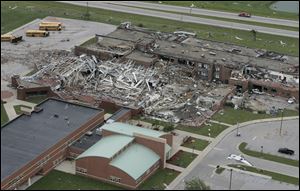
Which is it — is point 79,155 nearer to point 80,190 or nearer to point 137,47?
point 80,190

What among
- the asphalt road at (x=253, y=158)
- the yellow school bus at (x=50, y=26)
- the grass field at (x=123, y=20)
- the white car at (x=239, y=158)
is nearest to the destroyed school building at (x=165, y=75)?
the asphalt road at (x=253, y=158)

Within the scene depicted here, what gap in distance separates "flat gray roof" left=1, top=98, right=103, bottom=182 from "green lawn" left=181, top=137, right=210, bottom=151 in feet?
12.5

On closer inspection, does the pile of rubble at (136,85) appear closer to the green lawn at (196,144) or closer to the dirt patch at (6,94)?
the dirt patch at (6,94)

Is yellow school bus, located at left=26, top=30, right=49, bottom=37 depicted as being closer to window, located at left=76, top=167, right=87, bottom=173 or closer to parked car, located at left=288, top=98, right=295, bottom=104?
parked car, located at left=288, top=98, right=295, bottom=104

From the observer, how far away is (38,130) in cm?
2456

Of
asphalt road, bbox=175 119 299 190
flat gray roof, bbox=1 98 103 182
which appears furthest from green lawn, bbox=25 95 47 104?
asphalt road, bbox=175 119 299 190

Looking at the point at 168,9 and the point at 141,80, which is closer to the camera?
the point at 141,80

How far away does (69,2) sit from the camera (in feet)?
146

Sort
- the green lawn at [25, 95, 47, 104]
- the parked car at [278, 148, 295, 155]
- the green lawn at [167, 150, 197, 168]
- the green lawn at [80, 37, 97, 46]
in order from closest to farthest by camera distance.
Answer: the green lawn at [167, 150, 197, 168] < the parked car at [278, 148, 295, 155] < the green lawn at [25, 95, 47, 104] < the green lawn at [80, 37, 97, 46]

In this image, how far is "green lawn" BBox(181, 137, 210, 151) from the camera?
2552cm

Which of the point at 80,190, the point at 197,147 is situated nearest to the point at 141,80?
the point at 197,147

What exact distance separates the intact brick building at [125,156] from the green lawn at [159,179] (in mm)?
160

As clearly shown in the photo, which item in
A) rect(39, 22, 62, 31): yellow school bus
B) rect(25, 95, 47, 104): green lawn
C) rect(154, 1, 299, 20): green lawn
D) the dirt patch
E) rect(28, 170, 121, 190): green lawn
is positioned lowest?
rect(28, 170, 121, 190): green lawn

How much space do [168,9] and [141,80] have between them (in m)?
14.0
